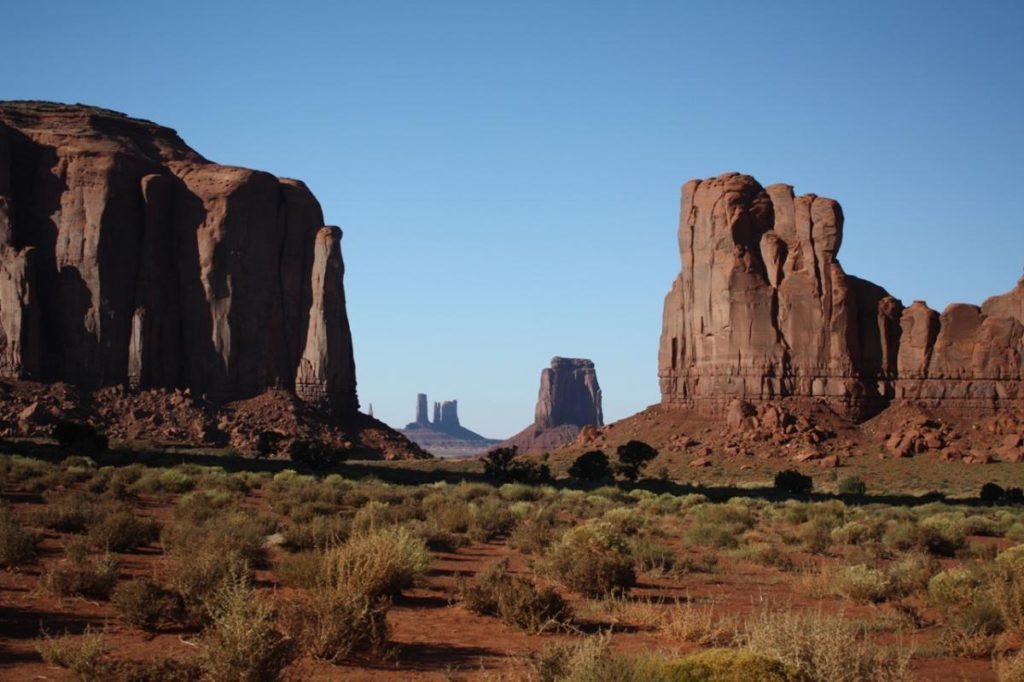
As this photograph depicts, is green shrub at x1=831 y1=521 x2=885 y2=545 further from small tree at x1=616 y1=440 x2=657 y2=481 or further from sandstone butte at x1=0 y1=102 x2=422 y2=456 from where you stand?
sandstone butte at x1=0 y1=102 x2=422 y2=456

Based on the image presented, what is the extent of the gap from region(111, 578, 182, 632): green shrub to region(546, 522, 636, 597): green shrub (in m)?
6.36

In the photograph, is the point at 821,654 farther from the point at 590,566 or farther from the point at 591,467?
the point at 591,467

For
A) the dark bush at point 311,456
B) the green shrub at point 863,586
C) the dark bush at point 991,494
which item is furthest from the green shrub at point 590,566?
the dark bush at point 991,494

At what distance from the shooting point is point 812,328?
73.6m

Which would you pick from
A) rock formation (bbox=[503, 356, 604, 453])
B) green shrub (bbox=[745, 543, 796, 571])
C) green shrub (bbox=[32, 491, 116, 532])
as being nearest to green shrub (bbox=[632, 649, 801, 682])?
green shrub (bbox=[745, 543, 796, 571])

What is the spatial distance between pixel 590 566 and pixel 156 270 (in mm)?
64974

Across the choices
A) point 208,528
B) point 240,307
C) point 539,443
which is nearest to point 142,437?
point 240,307

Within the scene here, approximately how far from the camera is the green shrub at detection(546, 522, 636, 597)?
16.2 m

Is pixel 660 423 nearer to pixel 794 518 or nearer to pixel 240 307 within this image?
pixel 240 307

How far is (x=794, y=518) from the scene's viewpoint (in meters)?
32.0

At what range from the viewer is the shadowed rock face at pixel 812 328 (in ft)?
236

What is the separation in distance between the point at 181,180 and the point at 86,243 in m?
9.60

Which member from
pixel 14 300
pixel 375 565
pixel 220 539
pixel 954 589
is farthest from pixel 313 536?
pixel 14 300

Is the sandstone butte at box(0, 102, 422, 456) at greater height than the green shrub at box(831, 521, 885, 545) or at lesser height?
greater
